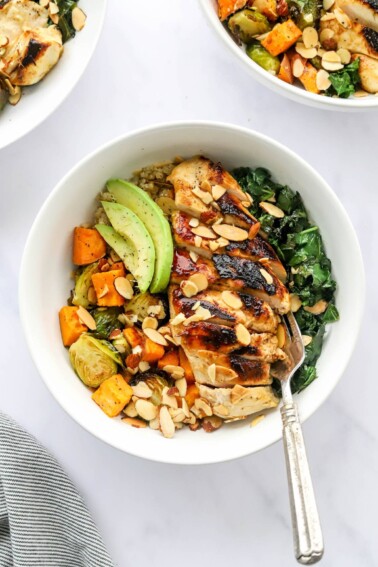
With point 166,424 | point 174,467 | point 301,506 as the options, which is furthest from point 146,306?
point 301,506

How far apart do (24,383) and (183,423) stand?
2.43 feet

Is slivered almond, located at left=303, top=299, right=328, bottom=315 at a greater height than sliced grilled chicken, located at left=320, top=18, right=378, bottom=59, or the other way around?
sliced grilled chicken, located at left=320, top=18, right=378, bottom=59

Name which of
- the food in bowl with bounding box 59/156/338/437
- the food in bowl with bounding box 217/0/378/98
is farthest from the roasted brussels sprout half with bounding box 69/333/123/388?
the food in bowl with bounding box 217/0/378/98

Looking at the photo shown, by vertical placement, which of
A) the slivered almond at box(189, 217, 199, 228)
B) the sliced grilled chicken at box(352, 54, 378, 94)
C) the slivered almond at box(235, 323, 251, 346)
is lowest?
the slivered almond at box(235, 323, 251, 346)

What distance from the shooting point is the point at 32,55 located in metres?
3.01

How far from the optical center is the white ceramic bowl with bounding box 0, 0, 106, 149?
9.80 feet

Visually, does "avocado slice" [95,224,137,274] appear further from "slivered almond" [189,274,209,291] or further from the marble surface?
the marble surface

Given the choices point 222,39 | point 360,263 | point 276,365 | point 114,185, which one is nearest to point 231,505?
point 276,365

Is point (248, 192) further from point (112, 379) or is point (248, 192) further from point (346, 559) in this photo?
point (346, 559)

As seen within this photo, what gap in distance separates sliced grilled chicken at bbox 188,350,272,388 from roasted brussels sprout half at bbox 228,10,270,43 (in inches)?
49.4

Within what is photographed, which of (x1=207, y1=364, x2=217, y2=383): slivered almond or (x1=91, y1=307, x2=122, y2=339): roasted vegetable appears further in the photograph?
(x1=91, y1=307, x2=122, y2=339): roasted vegetable

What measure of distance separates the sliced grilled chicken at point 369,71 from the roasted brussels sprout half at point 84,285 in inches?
49.7

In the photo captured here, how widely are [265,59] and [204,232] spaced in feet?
2.54

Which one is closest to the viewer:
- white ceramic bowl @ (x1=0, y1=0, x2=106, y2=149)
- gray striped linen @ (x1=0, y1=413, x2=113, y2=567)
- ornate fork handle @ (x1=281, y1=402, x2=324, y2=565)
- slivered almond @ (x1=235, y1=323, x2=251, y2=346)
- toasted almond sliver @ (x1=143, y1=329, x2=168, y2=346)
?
ornate fork handle @ (x1=281, y1=402, x2=324, y2=565)
